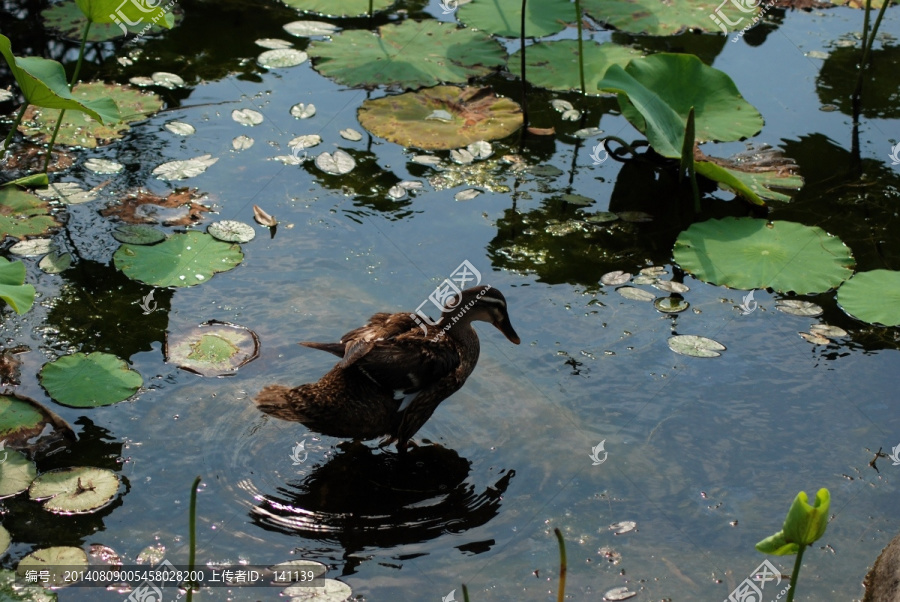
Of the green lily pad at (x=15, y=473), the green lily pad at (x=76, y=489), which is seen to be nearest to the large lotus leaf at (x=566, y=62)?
the green lily pad at (x=76, y=489)

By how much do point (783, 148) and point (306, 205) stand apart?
4100 millimetres

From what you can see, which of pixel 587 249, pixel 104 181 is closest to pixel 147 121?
pixel 104 181

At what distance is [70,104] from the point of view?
231 inches

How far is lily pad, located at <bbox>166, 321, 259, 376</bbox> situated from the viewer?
551 centimetres

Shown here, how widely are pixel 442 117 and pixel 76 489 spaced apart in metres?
4.60

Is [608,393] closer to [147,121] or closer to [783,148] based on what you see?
[783,148]

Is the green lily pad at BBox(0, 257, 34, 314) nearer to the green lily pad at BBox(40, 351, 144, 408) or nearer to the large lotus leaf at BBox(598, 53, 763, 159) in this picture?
the green lily pad at BBox(40, 351, 144, 408)

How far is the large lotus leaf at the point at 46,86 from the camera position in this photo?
5719 mm

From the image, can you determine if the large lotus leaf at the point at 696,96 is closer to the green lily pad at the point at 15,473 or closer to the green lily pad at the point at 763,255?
the green lily pad at the point at 763,255

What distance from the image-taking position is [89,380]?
206 inches

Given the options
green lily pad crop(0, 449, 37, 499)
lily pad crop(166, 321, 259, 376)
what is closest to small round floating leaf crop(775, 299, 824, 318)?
lily pad crop(166, 321, 259, 376)

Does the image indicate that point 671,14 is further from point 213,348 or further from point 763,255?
point 213,348

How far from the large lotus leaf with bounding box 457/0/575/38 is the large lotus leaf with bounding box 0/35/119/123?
427cm

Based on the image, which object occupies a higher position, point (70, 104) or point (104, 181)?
point (70, 104)
